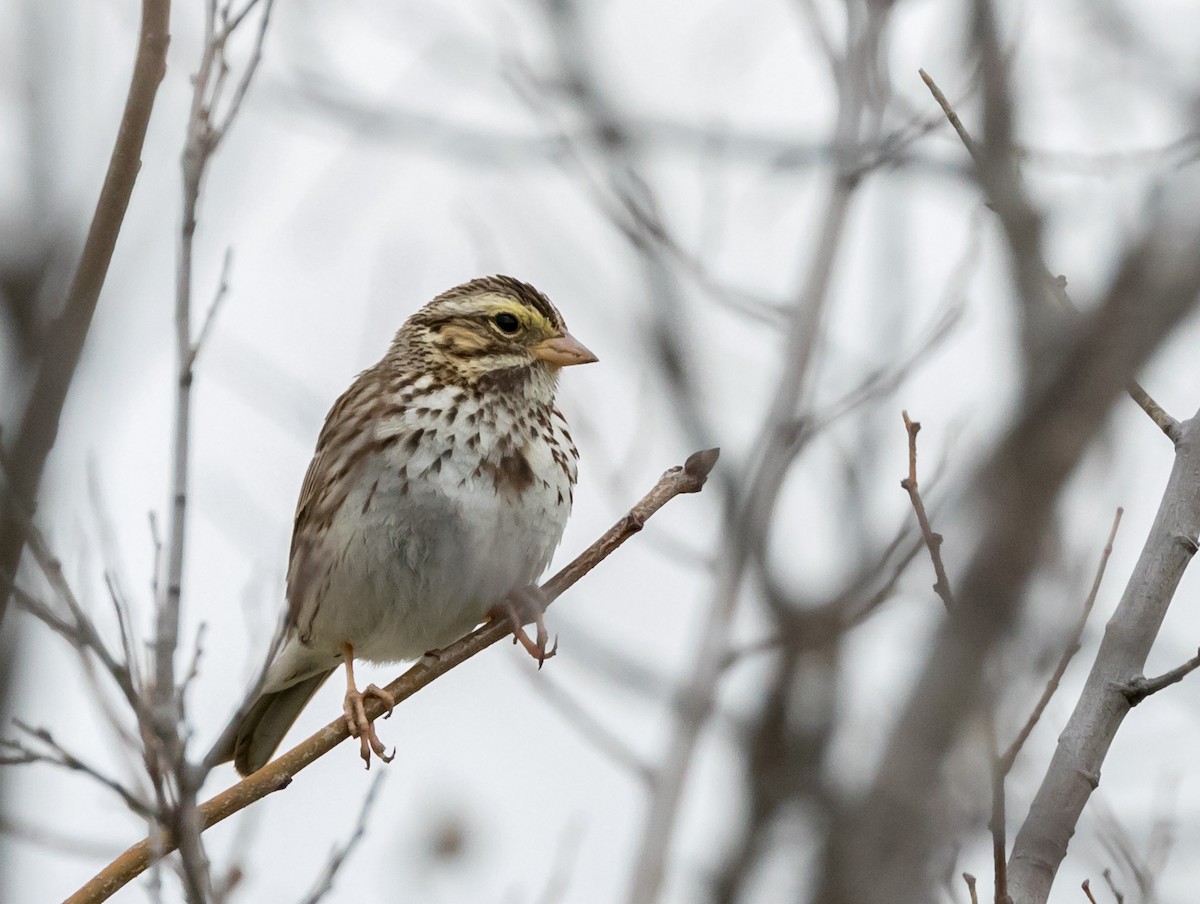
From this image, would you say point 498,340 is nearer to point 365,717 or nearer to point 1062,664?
point 365,717

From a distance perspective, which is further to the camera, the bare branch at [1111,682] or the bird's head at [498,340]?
the bird's head at [498,340]

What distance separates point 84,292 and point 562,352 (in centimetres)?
320

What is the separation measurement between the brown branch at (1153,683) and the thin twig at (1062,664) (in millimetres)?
154

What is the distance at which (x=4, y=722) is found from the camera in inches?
139

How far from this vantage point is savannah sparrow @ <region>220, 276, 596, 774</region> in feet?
19.4

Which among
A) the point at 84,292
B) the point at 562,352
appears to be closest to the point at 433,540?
the point at 562,352


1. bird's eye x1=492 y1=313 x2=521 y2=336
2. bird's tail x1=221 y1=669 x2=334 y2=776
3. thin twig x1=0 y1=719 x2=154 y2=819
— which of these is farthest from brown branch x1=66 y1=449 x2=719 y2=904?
bird's tail x1=221 y1=669 x2=334 y2=776

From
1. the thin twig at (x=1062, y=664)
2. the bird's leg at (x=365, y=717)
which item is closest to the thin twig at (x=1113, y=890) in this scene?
the thin twig at (x=1062, y=664)

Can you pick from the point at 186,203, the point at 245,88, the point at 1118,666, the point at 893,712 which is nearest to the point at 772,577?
the point at 893,712

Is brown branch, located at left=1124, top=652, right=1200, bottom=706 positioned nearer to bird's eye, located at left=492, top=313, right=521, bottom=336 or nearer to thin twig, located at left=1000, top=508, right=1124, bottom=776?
thin twig, located at left=1000, top=508, right=1124, bottom=776

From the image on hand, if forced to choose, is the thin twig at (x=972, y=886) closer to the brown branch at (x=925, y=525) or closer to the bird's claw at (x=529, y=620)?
the brown branch at (x=925, y=525)

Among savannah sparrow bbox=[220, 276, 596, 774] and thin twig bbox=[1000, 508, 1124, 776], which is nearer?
thin twig bbox=[1000, 508, 1124, 776]

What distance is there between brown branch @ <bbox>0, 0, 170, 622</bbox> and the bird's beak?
2.95 metres

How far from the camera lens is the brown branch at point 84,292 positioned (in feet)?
10.2
